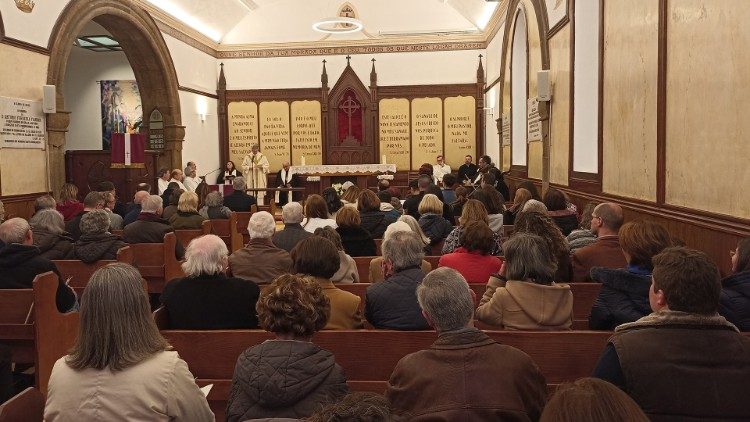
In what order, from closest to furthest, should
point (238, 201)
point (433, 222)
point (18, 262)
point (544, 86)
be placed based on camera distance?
point (18, 262) < point (433, 222) < point (544, 86) < point (238, 201)

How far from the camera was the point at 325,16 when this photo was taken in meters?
16.6

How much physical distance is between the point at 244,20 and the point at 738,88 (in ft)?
47.5

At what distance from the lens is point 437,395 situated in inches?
74.7

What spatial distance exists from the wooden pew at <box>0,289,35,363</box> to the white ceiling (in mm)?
12880

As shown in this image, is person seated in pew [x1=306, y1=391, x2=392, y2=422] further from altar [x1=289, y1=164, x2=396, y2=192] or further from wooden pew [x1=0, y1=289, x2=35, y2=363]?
altar [x1=289, y1=164, x2=396, y2=192]

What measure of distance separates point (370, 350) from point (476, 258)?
4.49 ft

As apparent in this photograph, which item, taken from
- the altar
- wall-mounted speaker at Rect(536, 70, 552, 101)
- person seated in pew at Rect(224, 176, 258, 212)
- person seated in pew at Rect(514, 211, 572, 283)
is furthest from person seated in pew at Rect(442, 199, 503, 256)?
the altar

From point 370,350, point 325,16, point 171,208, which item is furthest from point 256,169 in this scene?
point 370,350

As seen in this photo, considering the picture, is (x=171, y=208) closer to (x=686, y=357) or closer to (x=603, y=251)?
(x=603, y=251)

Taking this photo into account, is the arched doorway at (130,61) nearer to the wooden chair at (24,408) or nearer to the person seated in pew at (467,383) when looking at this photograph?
the wooden chair at (24,408)

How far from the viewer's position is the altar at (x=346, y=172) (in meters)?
15.1

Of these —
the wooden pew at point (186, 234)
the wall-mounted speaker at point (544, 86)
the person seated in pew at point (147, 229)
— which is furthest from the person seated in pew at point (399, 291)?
the wall-mounted speaker at point (544, 86)

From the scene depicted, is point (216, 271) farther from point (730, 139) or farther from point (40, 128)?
point (40, 128)

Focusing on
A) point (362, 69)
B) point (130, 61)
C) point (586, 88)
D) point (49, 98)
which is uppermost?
point (362, 69)
